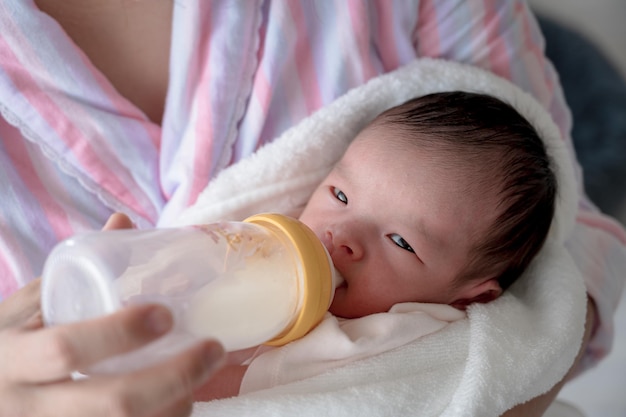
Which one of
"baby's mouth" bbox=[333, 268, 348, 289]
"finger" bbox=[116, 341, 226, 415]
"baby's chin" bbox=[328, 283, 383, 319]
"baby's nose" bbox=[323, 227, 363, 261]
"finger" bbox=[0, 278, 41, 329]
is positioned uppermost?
"finger" bbox=[116, 341, 226, 415]

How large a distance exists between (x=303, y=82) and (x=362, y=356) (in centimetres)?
48

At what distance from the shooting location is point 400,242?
0.98 metres

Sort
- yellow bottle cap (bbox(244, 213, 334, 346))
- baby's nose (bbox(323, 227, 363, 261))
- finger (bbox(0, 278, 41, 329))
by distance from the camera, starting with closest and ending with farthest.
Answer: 1. finger (bbox(0, 278, 41, 329))
2. yellow bottle cap (bbox(244, 213, 334, 346))
3. baby's nose (bbox(323, 227, 363, 261))

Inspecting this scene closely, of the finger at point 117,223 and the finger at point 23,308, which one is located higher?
the finger at point 117,223

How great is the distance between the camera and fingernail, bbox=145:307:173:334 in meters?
0.55

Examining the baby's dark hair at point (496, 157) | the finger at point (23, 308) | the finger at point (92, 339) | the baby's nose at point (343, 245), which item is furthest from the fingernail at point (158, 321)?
the baby's dark hair at point (496, 157)

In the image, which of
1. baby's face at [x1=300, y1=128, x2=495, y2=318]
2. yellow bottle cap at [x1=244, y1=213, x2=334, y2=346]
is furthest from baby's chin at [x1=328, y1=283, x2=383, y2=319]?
yellow bottle cap at [x1=244, y1=213, x2=334, y2=346]

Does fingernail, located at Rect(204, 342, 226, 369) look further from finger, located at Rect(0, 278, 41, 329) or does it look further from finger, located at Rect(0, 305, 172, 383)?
finger, located at Rect(0, 278, 41, 329)

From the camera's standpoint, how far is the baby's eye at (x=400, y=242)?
0.98m

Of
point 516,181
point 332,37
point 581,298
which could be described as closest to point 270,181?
point 332,37

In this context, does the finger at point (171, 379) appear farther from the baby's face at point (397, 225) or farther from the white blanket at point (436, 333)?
the baby's face at point (397, 225)

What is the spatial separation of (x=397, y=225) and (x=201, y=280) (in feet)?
1.16

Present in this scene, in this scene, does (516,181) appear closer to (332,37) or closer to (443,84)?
(443,84)

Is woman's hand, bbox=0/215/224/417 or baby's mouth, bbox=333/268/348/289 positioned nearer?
woman's hand, bbox=0/215/224/417
